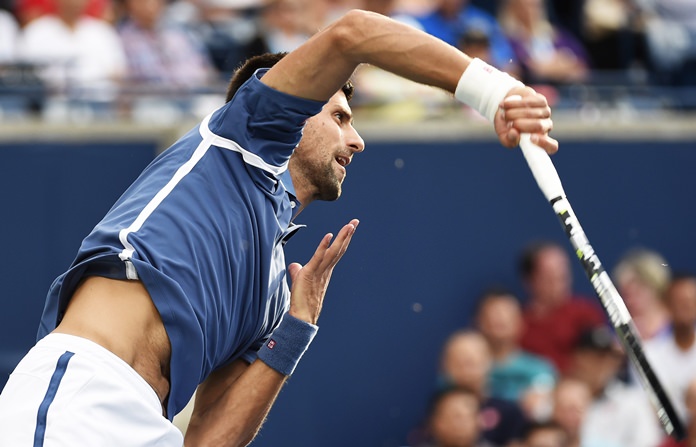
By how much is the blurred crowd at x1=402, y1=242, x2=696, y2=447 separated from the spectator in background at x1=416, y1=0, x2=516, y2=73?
1430 millimetres

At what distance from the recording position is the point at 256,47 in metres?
8.47

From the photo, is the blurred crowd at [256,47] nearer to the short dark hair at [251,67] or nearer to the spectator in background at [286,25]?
the spectator in background at [286,25]

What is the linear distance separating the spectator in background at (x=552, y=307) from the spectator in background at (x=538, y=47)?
4.39 ft

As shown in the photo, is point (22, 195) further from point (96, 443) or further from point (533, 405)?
point (96, 443)

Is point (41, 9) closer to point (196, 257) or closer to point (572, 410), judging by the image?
point (572, 410)

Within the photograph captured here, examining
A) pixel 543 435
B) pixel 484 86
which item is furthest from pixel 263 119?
pixel 543 435

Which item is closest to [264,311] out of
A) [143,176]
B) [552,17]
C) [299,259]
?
[143,176]

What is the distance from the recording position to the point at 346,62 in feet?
12.3

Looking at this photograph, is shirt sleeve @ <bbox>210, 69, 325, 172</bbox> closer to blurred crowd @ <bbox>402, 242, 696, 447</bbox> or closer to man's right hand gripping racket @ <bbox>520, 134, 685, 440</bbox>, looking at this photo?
man's right hand gripping racket @ <bbox>520, 134, 685, 440</bbox>

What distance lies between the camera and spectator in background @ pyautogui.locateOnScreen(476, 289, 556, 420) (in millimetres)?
7965

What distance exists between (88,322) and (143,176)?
539 mm

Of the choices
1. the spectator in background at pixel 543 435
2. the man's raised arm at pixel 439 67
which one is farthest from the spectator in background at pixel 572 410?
the man's raised arm at pixel 439 67

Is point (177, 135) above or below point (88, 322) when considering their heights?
above

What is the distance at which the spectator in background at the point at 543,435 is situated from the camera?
7.56 meters
